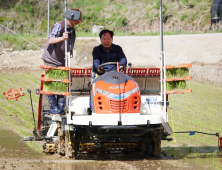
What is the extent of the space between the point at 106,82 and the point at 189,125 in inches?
174

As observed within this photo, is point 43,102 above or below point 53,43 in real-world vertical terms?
below

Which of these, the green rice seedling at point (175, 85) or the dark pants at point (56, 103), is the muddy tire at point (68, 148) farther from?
the green rice seedling at point (175, 85)

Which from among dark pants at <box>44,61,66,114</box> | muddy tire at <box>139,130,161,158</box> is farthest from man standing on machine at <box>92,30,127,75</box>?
muddy tire at <box>139,130,161,158</box>

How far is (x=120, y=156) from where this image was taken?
694cm

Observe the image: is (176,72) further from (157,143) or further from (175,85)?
(157,143)

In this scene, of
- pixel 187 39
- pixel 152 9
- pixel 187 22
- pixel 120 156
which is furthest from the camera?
pixel 152 9

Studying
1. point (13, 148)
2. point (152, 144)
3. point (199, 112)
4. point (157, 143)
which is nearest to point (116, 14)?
point (199, 112)

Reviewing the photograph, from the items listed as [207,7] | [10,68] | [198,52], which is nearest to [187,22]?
[207,7]

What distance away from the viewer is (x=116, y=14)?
124ft

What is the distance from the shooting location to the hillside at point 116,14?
110 feet

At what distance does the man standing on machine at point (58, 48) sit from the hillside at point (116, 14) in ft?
76.4

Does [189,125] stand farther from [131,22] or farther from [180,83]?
[131,22]

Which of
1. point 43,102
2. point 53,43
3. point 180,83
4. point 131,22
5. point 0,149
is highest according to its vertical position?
point 53,43

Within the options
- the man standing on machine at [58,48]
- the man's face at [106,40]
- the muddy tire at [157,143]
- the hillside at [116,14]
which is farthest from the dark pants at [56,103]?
the hillside at [116,14]
